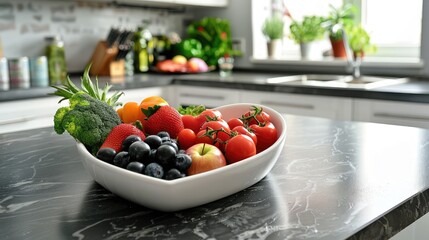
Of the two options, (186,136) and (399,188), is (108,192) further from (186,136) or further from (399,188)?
(399,188)

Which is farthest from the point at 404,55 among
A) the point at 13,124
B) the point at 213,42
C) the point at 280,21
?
the point at 13,124

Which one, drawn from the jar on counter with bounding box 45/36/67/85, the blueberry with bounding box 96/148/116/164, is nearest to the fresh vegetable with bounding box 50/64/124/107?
the blueberry with bounding box 96/148/116/164

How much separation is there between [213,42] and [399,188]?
2.89 m

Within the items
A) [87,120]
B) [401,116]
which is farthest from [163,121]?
[401,116]

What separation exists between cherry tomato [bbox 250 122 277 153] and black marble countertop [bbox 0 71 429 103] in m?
1.45

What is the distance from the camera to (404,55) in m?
3.15

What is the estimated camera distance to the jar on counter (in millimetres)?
3006

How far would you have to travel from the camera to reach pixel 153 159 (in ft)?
2.75

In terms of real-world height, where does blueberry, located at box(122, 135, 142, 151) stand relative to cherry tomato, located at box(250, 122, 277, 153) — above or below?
above

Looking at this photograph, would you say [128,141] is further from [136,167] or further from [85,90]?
[85,90]

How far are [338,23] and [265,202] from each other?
257 centimetres

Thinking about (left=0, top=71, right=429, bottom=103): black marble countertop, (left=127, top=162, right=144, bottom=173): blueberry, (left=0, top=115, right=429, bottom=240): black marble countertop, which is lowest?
(left=0, top=115, right=429, bottom=240): black marble countertop

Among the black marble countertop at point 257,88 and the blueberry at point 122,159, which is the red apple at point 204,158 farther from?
the black marble countertop at point 257,88

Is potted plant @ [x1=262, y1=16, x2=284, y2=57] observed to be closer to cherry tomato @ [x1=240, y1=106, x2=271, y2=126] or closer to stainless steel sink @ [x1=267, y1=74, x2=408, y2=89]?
stainless steel sink @ [x1=267, y1=74, x2=408, y2=89]
